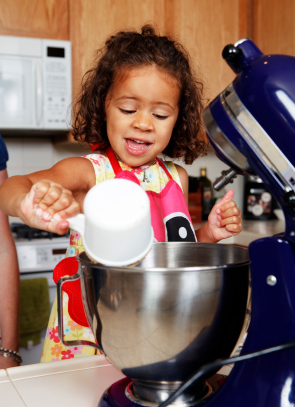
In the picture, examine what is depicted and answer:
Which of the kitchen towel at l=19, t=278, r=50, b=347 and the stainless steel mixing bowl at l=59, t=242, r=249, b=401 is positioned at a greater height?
the stainless steel mixing bowl at l=59, t=242, r=249, b=401

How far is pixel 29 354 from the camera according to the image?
6.19 ft

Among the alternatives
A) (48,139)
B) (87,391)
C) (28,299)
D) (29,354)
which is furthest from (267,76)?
(48,139)

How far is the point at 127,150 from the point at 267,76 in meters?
0.53

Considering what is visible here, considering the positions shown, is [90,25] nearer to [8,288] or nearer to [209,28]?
[209,28]

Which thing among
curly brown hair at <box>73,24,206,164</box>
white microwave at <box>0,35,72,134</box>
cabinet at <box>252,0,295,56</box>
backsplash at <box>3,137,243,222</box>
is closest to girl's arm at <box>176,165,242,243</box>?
curly brown hair at <box>73,24,206,164</box>

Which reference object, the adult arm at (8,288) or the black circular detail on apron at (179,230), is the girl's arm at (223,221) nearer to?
the black circular detail on apron at (179,230)

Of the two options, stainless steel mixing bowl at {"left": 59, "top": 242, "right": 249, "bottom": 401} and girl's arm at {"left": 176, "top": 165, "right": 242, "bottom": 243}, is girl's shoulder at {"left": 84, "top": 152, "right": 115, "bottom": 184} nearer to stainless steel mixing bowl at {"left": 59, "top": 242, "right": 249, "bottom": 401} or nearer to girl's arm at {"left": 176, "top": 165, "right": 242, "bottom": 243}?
girl's arm at {"left": 176, "top": 165, "right": 242, "bottom": 243}

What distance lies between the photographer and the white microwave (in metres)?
2.01

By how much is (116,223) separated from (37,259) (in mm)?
1662

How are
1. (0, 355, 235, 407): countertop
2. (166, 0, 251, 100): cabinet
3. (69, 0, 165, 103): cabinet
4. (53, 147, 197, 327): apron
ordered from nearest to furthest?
(0, 355, 235, 407): countertop
(53, 147, 197, 327): apron
(69, 0, 165, 103): cabinet
(166, 0, 251, 100): cabinet

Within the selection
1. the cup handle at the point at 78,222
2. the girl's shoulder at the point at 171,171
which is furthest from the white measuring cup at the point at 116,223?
the girl's shoulder at the point at 171,171

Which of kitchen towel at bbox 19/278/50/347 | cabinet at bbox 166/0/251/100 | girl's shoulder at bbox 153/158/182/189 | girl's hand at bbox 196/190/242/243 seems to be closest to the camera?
girl's hand at bbox 196/190/242/243

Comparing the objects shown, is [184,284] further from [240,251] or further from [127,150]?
[127,150]

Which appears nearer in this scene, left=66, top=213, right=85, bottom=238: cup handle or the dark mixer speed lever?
left=66, top=213, right=85, bottom=238: cup handle
